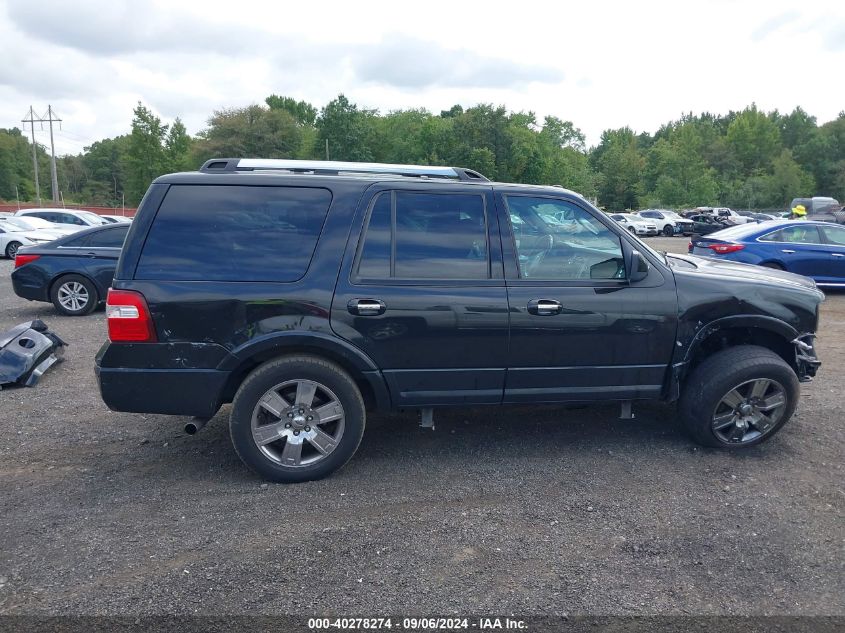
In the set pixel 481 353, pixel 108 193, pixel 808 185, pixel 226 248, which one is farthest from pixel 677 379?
pixel 108 193

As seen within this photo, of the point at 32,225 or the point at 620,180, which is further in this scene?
the point at 620,180

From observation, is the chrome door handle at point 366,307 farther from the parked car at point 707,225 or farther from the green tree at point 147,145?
the green tree at point 147,145

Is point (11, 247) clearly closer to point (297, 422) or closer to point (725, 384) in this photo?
point (297, 422)

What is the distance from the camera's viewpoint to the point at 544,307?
4.32 m

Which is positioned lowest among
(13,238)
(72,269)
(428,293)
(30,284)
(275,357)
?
(13,238)

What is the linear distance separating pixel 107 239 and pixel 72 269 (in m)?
0.71

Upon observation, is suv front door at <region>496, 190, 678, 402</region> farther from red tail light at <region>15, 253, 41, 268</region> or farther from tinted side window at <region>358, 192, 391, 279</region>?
red tail light at <region>15, 253, 41, 268</region>

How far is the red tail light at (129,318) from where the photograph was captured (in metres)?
4.00

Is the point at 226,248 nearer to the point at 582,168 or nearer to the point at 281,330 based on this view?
the point at 281,330

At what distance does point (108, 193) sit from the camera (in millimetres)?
97938

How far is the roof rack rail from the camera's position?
4.54 meters

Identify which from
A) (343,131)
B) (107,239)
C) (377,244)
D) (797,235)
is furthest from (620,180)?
(377,244)

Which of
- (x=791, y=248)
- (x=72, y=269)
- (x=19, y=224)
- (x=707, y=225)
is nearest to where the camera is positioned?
(x=72, y=269)

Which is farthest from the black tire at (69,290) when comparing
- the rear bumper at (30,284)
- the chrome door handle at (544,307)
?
the chrome door handle at (544,307)
